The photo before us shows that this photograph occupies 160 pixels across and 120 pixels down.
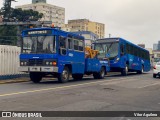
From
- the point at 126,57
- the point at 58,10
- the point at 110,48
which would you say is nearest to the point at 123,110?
the point at 110,48

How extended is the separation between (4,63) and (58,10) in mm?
139787

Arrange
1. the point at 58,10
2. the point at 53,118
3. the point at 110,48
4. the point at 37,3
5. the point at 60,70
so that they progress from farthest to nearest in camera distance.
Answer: the point at 58,10 → the point at 37,3 → the point at 110,48 → the point at 60,70 → the point at 53,118

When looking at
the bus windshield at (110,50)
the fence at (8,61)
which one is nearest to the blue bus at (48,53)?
the fence at (8,61)

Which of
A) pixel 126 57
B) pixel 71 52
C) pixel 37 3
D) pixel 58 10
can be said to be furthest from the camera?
pixel 58 10

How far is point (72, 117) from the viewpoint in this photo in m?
8.09

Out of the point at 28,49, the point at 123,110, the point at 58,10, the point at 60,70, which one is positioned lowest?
the point at 123,110

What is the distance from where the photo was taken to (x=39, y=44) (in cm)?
1772

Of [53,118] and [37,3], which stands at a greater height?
[37,3]

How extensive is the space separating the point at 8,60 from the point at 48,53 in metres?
4.41

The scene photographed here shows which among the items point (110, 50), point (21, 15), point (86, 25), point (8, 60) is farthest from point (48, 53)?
point (86, 25)

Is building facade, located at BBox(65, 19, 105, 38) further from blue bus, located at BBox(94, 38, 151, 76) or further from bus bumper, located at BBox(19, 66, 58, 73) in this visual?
bus bumper, located at BBox(19, 66, 58, 73)

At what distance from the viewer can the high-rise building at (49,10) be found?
146000 mm

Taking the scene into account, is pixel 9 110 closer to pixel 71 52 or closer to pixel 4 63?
pixel 71 52

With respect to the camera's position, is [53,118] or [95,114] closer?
[53,118]
